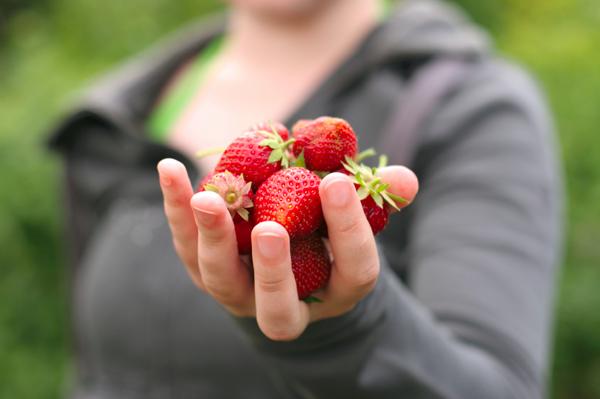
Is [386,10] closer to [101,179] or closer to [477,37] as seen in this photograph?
[477,37]

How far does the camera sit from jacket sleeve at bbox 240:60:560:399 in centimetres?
103

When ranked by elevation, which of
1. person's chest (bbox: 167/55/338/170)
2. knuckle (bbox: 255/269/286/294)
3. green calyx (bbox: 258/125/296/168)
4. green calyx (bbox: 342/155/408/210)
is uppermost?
person's chest (bbox: 167/55/338/170)

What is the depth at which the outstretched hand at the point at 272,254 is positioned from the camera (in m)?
0.85

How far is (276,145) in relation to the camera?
0.98 m


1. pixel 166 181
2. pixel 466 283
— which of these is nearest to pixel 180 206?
pixel 166 181

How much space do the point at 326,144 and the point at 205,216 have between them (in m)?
0.20

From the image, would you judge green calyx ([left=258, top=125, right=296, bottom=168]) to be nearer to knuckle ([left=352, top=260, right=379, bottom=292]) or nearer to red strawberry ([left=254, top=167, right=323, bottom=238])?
red strawberry ([left=254, top=167, right=323, bottom=238])

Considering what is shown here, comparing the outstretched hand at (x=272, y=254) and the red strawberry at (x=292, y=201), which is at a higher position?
the red strawberry at (x=292, y=201)

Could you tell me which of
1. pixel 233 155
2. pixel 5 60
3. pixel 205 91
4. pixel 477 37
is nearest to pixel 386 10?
pixel 477 37

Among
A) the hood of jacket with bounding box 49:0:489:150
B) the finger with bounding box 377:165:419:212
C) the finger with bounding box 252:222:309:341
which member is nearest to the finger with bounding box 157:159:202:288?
the finger with bounding box 252:222:309:341

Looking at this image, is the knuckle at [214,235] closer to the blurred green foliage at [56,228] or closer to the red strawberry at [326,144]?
the red strawberry at [326,144]

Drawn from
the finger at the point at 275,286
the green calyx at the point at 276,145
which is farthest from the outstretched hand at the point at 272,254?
the green calyx at the point at 276,145

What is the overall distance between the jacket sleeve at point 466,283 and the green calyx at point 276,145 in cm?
19

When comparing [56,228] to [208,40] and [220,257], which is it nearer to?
[208,40]
